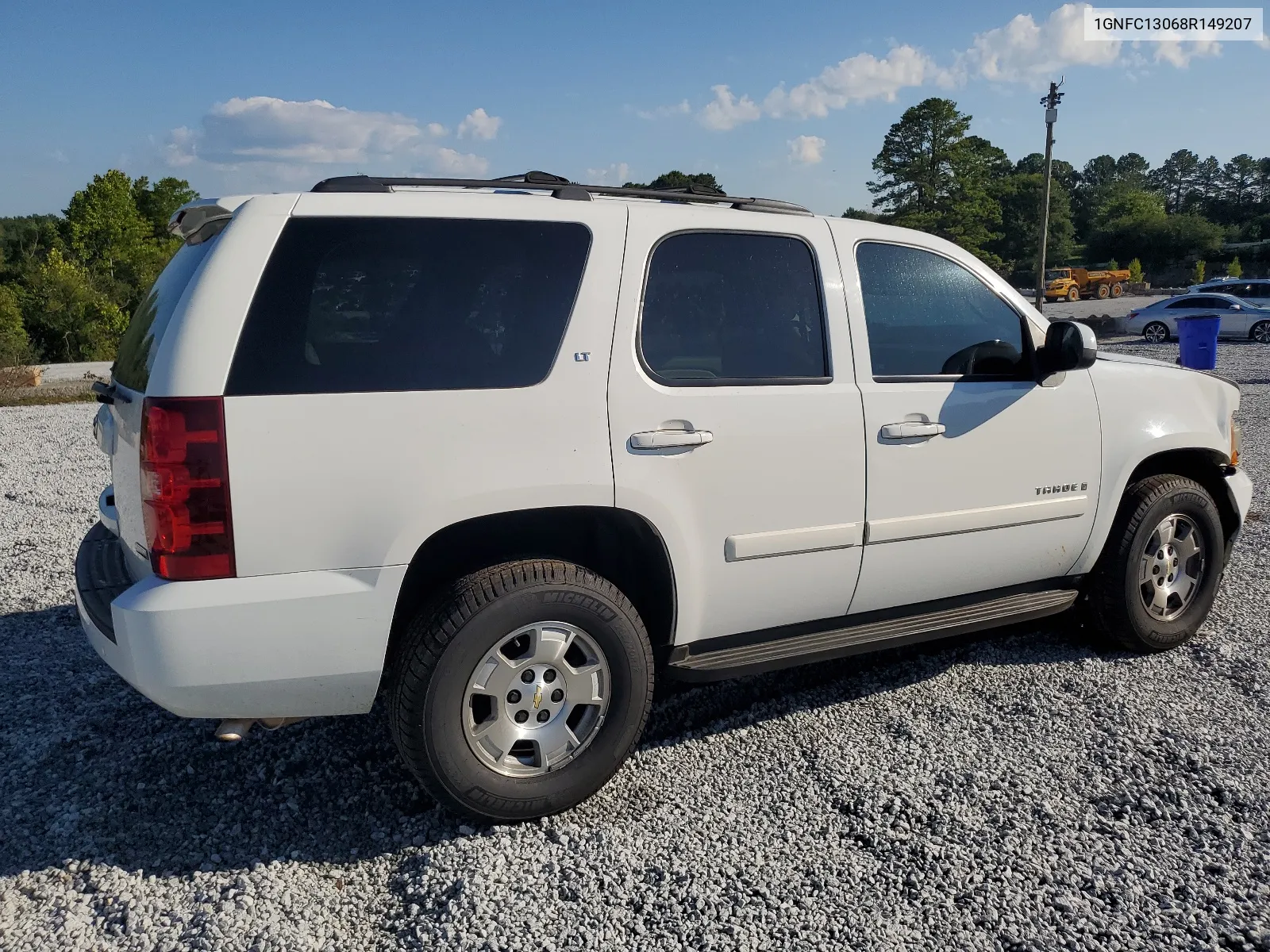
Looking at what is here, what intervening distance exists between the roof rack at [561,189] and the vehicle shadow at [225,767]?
2.06 metres

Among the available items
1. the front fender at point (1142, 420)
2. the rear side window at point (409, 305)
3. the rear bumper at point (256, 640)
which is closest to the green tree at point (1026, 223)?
the front fender at point (1142, 420)

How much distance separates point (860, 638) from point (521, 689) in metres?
1.37

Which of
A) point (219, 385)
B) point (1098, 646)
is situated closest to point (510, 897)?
point (219, 385)

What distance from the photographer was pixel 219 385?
256cm

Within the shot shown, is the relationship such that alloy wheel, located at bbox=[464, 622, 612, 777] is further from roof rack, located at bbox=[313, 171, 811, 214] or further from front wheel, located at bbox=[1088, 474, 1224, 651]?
front wheel, located at bbox=[1088, 474, 1224, 651]

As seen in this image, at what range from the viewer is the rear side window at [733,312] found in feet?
10.4

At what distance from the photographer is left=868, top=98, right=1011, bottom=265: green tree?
7675 cm

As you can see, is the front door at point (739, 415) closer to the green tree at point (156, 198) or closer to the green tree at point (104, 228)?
the green tree at point (104, 228)

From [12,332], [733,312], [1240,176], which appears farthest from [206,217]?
[1240,176]

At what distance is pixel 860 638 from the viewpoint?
357cm

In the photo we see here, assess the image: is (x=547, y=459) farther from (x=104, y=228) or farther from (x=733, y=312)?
(x=104, y=228)

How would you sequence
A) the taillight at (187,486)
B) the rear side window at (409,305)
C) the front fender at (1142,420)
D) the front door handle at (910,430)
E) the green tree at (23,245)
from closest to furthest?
the taillight at (187,486), the rear side window at (409,305), the front door handle at (910,430), the front fender at (1142,420), the green tree at (23,245)

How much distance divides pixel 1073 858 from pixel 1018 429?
5.42 ft

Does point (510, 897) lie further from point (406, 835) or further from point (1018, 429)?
point (1018, 429)
